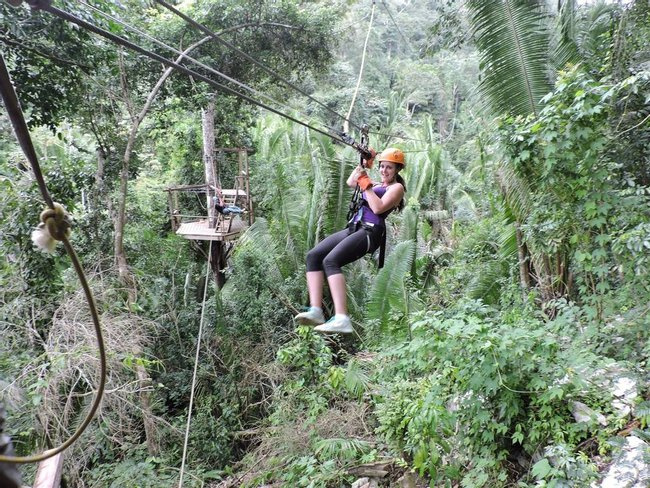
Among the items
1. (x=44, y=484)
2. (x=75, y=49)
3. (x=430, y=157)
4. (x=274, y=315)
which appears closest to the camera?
(x=44, y=484)

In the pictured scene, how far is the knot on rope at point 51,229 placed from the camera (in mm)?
1341

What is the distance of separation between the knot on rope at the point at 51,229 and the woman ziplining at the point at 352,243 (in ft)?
8.00

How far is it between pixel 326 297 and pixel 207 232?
2.32 metres

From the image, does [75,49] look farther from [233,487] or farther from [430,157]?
[430,157]

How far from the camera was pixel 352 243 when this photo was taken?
12.7 feet

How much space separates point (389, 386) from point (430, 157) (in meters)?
9.25

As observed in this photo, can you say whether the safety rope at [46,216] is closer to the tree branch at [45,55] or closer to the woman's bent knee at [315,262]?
the woman's bent knee at [315,262]

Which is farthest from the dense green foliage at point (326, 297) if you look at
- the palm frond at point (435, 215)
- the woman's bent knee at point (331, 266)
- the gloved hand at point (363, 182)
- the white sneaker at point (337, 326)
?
the palm frond at point (435, 215)

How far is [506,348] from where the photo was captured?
156 inches

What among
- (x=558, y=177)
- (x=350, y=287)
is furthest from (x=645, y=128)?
(x=350, y=287)

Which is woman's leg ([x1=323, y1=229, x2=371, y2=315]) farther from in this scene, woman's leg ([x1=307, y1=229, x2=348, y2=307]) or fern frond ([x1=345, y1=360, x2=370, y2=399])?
fern frond ([x1=345, y1=360, x2=370, y2=399])

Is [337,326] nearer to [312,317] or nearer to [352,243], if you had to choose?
[312,317]

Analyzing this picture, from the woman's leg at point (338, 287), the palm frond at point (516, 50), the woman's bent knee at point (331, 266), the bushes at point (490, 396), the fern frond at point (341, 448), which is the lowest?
the fern frond at point (341, 448)

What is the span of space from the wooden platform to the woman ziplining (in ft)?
14.0
